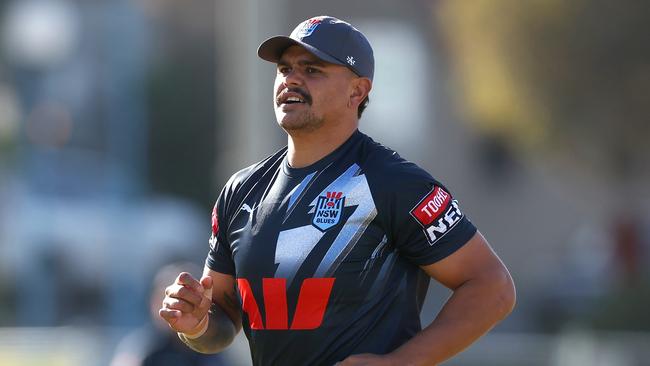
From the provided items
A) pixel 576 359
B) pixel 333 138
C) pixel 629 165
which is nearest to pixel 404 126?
pixel 629 165

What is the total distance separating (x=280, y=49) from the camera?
563 cm

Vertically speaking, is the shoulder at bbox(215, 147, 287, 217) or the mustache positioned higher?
the mustache

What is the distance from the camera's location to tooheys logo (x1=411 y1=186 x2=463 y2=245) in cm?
526

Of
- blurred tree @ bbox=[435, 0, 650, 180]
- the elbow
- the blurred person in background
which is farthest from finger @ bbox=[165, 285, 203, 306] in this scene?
blurred tree @ bbox=[435, 0, 650, 180]

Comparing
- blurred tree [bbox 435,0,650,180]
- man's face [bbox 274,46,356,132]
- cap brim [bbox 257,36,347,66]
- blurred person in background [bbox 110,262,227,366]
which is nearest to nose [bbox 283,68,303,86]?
man's face [bbox 274,46,356,132]

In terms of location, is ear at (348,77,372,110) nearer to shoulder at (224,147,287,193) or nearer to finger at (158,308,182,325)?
shoulder at (224,147,287,193)

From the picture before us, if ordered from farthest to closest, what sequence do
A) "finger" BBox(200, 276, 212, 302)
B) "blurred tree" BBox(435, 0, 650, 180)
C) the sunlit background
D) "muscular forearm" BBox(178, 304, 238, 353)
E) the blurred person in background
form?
1. "blurred tree" BBox(435, 0, 650, 180)
2. the sunlit background
3. the blurred person in background
4. "muscular forearm" BBox(178, 304, 238, 353)
5. "finger" BBox(200, 276, 212, 302)

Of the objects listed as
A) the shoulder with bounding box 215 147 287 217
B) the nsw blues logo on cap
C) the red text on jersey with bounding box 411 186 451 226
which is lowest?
the shoulder with bounding box 215 147 287 217

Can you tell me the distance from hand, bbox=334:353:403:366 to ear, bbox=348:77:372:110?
40.6 inches

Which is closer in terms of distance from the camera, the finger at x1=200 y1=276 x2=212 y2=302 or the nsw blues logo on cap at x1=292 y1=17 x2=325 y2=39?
the finger at x1=200 y1=276 x2=212 y2=302

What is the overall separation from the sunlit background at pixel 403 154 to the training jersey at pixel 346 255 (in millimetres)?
4740

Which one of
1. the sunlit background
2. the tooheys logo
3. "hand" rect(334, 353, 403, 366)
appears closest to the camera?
"hand" rect(334, 353, 403, 366)

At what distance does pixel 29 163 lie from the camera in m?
24.4

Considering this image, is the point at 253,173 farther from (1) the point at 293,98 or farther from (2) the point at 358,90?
(2) the point at 358,90
